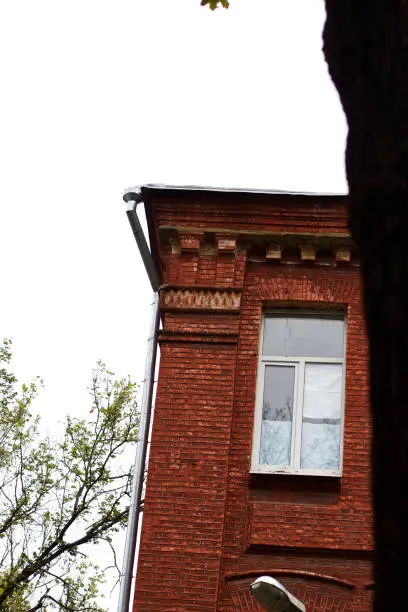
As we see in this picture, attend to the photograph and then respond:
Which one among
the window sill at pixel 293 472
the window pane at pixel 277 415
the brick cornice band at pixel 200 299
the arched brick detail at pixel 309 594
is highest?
the brick cornice band at pixel 200 299

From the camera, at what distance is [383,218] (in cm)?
242

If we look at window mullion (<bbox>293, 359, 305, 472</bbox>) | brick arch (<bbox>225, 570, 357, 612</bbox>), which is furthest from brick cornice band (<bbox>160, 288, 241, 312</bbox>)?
brick arch (<bbox>225, 570, 357, 612</bbox>)

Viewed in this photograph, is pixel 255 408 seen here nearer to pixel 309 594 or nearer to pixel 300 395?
pixel 300 395

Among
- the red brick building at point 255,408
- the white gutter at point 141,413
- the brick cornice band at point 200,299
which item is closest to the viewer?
the red brick building at point 255,408

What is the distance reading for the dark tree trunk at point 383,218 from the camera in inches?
86.7

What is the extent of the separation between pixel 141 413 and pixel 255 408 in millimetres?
1239

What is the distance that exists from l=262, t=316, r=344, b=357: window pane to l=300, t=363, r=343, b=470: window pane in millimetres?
170

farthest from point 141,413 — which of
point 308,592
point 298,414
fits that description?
point 308,592

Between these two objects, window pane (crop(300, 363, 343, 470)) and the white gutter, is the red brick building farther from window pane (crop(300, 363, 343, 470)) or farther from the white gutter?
the white gutter

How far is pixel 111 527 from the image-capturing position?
70.5ft

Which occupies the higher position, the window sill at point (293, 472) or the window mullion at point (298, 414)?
the window mullion at point (298, 414)

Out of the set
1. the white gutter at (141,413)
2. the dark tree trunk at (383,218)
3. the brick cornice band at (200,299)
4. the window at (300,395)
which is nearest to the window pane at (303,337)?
the window at (300,395)

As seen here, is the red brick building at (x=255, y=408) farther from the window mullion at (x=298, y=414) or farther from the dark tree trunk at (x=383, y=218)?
the dark tree trunk at (x=383, y=218)

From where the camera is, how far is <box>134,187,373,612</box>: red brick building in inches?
378
